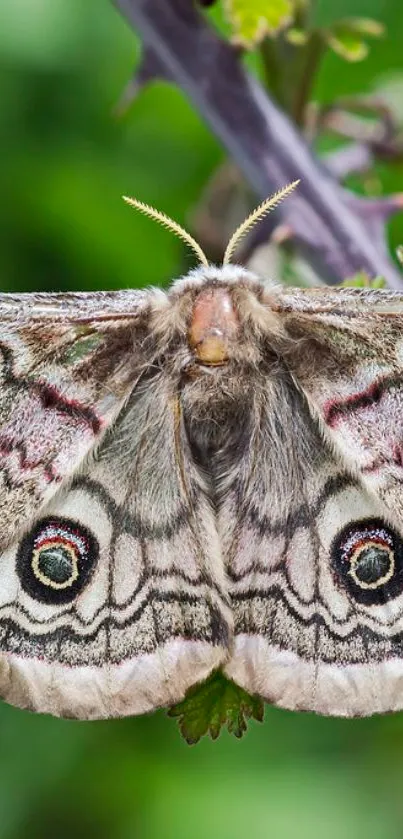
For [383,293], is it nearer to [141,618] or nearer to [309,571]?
[309,571]

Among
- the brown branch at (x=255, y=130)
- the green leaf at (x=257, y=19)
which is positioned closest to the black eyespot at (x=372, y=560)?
the brown branch at (x=255, y=130)

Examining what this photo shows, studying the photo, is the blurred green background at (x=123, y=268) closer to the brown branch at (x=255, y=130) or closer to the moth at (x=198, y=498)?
the brown branch at (x=255, y=130)

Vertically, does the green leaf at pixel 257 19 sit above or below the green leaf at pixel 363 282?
above

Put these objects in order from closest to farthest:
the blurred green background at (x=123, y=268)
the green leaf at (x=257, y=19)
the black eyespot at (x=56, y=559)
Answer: the black eyespot at (x=56, y=559), the green leaf at (x=257, y=19), the blurred green background at (x=123, y=268)

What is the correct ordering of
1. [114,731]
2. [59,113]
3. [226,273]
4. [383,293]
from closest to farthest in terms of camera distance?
A: [383,293], [226,273], [114,731], [59,113]

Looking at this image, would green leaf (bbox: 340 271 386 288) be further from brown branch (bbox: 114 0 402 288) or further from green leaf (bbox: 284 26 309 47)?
green leaf (bbox: 284 26 309 47)

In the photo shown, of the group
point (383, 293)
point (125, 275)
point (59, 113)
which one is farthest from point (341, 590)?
point (59, 113)
